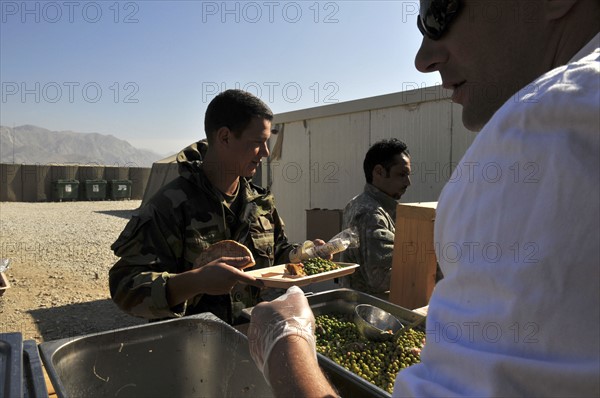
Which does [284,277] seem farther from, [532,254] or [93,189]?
[93,189]

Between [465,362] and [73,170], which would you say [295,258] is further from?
[73,170]

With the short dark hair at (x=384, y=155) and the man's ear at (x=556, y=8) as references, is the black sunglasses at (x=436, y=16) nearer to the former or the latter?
the man's ear at (x=556, y=8)

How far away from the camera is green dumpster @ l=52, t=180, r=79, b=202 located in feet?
87.4

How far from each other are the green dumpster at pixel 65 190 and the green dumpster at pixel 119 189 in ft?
6.56

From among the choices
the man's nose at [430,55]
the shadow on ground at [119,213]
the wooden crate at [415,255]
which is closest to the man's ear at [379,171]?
the wooden crate at [415,255]

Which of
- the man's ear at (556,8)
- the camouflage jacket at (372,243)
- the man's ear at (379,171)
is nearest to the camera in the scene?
the man's ear at (556,8)

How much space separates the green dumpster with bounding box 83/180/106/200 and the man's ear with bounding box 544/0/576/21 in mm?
29838

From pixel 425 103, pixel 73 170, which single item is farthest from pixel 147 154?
pixel 425 103

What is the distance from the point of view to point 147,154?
5571 inches

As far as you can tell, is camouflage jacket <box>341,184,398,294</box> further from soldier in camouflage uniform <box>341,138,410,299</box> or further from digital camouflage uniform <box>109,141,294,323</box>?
digital camouflage uniform <box>109,141,294,323</box>

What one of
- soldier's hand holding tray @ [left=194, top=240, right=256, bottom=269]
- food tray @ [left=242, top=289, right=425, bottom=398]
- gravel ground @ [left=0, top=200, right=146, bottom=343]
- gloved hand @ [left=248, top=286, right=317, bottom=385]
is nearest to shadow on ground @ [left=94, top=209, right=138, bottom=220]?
gravel ground @ [left=0, top=200, right=146, bottom=343]


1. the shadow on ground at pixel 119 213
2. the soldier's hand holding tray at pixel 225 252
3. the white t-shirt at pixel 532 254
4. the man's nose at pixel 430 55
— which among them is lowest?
the shadow on ground at pixel 119 213

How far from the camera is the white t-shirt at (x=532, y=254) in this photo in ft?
1.80

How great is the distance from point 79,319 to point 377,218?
204 inches
